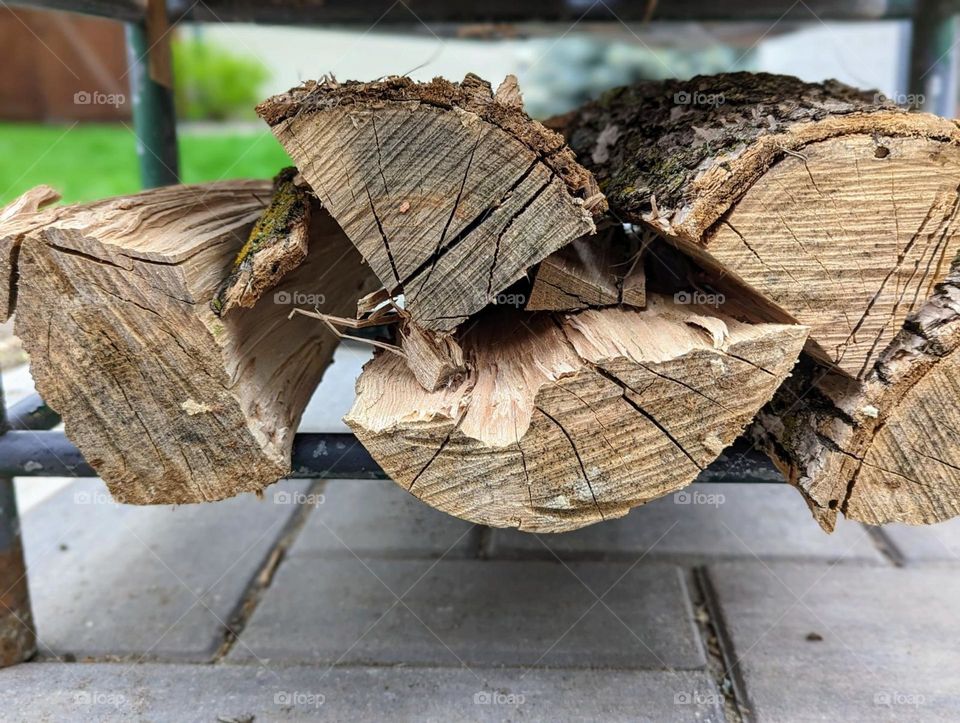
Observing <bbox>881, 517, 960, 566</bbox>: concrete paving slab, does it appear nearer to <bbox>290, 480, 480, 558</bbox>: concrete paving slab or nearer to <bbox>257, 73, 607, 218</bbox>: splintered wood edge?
<bbox>290, 480, 480, 558</bbox>: concrete paving slab

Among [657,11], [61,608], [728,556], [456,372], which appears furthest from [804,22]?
[61,608]

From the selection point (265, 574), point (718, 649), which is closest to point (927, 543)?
point (718, 649)

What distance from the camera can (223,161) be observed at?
27.9 feet

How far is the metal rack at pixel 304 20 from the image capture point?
192cm

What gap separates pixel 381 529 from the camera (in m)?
2.62

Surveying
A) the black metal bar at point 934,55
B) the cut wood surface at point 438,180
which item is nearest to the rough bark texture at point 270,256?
the cut wood surface at point 438,180

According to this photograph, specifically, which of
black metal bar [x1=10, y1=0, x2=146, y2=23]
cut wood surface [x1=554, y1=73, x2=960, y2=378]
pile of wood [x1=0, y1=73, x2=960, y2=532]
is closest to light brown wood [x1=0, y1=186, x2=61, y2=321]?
pile of wood [x1=0, y1=73, x2=960, y2=532]

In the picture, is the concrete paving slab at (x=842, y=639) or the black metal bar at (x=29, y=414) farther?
the black metal bar at (x=29, y=414)

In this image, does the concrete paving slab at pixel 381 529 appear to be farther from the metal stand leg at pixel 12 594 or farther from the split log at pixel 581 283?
the split log at pixel 581 283

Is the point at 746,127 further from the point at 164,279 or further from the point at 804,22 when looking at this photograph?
the point at 804,22

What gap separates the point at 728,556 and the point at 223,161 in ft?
24.8

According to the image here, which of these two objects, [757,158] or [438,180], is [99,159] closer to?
[438,180]

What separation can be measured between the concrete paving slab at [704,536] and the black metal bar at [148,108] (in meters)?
1.74

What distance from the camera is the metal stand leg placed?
1898 mm
